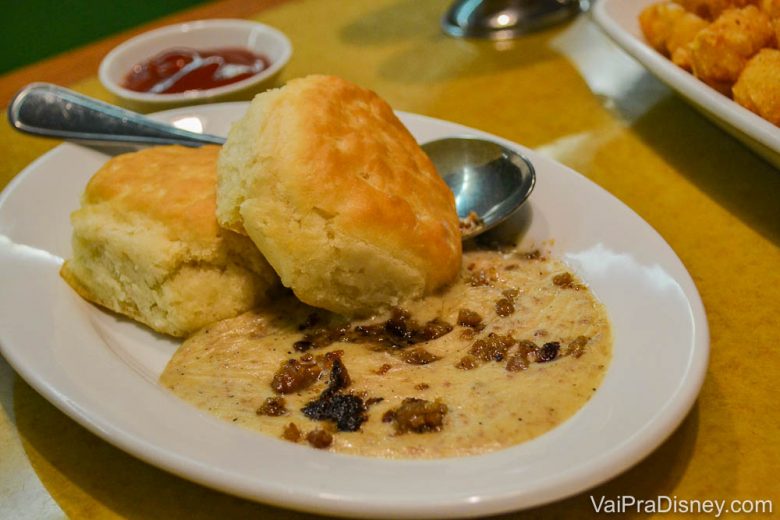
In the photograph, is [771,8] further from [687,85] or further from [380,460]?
[380,460]

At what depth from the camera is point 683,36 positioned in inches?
101

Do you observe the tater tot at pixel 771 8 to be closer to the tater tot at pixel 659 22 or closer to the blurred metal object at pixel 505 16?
the tater tot at pixel 659 22

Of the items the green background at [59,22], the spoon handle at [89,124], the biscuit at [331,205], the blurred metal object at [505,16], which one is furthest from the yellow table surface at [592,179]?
the green background at [59,22]

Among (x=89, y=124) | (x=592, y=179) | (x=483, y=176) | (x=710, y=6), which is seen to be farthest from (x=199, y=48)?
(x=710, y=6)

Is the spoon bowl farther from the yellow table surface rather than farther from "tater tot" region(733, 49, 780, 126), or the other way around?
"tater tot" region(733, 49, 780, 126)

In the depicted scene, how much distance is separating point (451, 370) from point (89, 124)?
1443 millimetres

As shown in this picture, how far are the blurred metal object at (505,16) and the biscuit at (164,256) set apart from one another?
6.52 feet

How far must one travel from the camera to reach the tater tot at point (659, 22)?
264 centimetres

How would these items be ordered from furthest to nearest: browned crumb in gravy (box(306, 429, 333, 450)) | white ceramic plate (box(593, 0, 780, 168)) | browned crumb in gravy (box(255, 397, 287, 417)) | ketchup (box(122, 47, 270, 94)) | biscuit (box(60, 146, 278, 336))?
1. ketchup (box(122, 47, 270, 94))
2. white ceramic plate (box(593, 0, 780, 168))
3. biscuit (box(60, 146, 278, 336))
4. browned crumb in gravy (box(255, 397, 287, 417))
5. browned crumb in gravy (box(306, 429, 333, 450))

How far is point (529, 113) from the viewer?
2900 millimetres

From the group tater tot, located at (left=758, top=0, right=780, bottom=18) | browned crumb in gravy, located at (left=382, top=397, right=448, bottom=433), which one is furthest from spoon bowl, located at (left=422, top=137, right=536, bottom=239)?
tater tot, located at (left=758, top=0, right=780, bottom=18)

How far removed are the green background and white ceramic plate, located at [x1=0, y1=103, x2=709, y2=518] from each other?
12.2ft

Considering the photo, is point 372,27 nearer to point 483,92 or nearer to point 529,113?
point 483,92

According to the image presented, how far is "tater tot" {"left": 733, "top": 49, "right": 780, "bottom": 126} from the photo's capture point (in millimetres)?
2119
